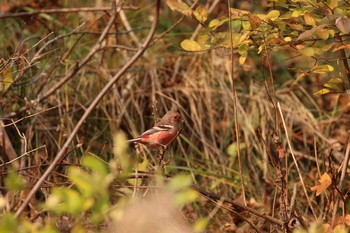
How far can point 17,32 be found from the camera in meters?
5.19

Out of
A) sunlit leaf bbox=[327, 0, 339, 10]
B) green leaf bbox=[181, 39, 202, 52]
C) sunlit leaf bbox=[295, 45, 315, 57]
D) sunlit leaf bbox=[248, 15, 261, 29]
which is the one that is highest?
sunlit leaf bbox=[327, 0, 339, 10]

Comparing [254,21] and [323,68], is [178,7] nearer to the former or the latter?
[254,21]

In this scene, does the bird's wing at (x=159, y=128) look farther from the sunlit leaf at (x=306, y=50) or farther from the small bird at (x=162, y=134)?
the sunlit leaf at (x=306, y=50)

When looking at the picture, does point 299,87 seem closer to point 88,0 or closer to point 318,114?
point 318,114

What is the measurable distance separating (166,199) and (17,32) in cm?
366

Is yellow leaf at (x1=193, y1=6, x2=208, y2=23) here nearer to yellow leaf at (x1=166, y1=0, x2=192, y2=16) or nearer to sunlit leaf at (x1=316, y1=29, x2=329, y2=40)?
yellow leaf at (x1=166, y1=0, x2=192, y2=16)

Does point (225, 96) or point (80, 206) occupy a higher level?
point (80, 206)

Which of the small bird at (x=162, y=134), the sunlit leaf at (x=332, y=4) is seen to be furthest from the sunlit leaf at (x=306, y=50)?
the small bird at (x=162, y=134)

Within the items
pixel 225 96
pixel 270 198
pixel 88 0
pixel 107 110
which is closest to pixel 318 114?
pixel 225 96

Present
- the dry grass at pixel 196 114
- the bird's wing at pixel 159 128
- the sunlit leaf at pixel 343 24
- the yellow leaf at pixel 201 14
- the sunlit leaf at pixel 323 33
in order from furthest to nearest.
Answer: the dry grass at pixel 196 114 < the bird's wing at pixel 159 128 < the yellow leaf at pixel 201 14 < the sunlit leaf at pixel 323 33 < the sunlit leaf at pixel 343 24

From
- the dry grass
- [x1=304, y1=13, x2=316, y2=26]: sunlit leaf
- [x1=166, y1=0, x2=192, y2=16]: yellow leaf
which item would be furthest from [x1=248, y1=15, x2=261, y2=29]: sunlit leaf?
the dry grass

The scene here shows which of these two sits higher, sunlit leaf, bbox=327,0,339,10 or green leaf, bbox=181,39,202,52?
sunlit leaf, bbox=327,0,339,10

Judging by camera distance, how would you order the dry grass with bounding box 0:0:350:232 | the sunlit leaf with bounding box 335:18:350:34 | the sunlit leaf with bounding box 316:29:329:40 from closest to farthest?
the sunlit leaf with bounding box 335:18:350:34
the sunlit leaf with bounding box 316:29:329:40
the dry grass with bounding box 0:0:350:232

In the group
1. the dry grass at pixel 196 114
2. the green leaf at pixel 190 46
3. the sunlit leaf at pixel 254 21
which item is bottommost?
the dry grass at pixel 196 114
